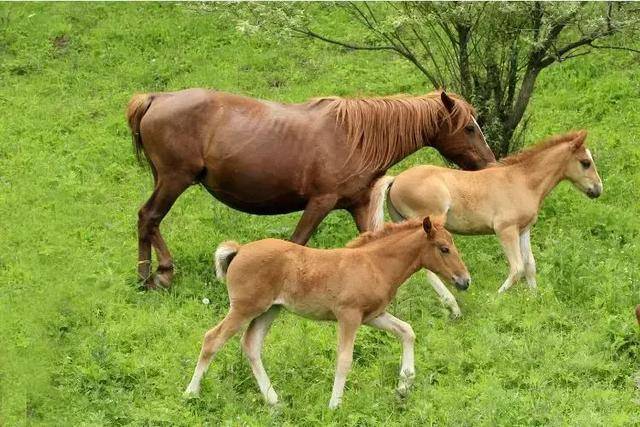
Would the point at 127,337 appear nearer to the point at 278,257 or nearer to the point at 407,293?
the point at 278,257

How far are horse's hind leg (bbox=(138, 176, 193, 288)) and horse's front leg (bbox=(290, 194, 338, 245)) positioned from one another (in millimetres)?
1413

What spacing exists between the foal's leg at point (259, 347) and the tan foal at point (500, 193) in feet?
7.28

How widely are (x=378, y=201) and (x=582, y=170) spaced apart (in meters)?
2.38

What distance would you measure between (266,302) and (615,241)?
5.15m

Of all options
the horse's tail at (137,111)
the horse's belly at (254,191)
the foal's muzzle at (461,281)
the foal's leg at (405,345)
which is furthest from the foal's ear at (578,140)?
the horse's tail at (137,111)

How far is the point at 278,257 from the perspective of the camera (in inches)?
329

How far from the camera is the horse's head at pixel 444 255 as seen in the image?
335 inches

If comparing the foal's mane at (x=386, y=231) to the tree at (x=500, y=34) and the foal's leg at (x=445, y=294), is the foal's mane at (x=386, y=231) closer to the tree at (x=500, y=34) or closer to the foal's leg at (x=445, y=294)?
the foal's leg at (x=445, y=294)

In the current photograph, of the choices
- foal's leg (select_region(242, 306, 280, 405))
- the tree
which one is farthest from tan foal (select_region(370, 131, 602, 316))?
foal's leg (select_region(242, 306, 280, 405))

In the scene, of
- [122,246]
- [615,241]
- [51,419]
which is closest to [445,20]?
[615,241]

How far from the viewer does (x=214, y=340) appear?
8.33m

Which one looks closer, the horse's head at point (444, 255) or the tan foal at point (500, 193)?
the horse's head at point (444, 255)

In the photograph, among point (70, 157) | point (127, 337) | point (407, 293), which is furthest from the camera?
point (70, 157)

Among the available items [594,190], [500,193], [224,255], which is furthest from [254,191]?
[594,190]
